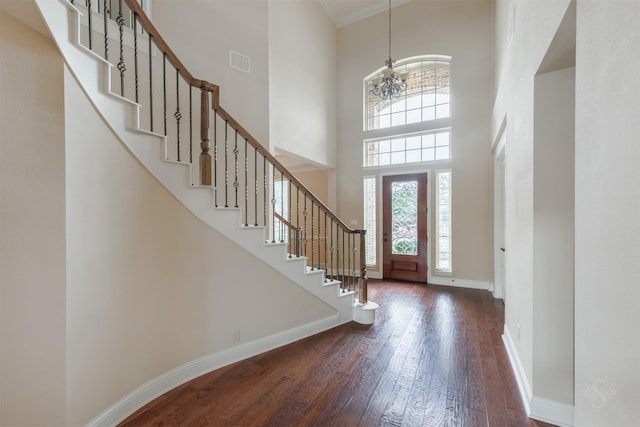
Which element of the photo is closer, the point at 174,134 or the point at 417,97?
the point at 174,134

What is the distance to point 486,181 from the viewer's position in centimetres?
489

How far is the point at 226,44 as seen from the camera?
3814 mm

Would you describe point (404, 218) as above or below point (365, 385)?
above

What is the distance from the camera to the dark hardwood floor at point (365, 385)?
1.83m

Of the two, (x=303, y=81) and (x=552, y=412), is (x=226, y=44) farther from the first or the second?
(x=552, y=412)

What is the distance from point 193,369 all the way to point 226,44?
12.9 ft

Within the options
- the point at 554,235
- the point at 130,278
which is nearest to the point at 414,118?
the point at 554,235

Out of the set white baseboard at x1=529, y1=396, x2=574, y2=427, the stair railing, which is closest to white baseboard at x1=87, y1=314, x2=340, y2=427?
the stair railing

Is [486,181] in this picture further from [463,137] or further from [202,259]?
[202,259]

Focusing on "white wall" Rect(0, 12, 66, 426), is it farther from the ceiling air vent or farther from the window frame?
the window frame
